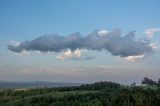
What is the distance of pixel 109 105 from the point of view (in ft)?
585

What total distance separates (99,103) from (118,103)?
2929 cm

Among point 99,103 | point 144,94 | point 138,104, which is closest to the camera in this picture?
point 138,104

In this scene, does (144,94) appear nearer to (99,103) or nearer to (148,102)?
(148,102)

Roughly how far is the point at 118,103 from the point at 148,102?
14.1 meters

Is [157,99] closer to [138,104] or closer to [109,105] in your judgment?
[138,104]

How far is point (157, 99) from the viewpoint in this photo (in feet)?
547

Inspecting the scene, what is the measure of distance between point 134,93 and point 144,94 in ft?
22.4

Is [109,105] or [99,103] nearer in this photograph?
[109,105]

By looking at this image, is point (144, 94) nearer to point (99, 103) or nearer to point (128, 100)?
point (128, 100)

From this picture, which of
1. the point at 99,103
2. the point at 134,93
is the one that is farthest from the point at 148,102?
the point at 99,103

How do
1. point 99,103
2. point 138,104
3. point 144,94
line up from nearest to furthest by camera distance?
point 138,104 < point 144,94 < point 99,103

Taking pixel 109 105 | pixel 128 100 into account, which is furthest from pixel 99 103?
pixel 128 100

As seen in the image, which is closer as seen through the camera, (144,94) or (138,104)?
(138,104)

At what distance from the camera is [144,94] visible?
6870 inches
